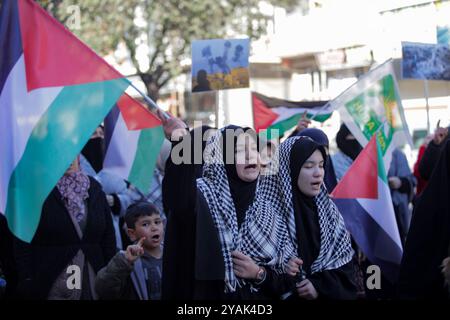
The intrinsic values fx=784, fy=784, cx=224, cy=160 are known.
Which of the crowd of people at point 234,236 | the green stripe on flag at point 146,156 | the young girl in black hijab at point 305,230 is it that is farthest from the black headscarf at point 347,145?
the young girl in black hijab at point 305,230

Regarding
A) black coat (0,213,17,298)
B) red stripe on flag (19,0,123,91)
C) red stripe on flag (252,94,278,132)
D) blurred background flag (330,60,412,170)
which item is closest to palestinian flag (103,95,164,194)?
red stripe on flag (19,0,123,91)

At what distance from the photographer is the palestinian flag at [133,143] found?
5.43 m

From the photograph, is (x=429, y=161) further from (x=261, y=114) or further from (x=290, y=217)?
(x=290, y=217)

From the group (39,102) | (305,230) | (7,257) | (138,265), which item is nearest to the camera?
(305,230)

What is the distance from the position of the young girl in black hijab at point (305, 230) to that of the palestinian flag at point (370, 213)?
4.83ft

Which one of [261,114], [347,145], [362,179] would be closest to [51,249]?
[362,179]

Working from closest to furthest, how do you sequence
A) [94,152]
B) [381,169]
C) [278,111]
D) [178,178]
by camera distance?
[178,178] → [381,169] → [94,152] → [278,111]

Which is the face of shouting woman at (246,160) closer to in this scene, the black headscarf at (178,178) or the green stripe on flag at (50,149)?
the black headscarf at (178,178)

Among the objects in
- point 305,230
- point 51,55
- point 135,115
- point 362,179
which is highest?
point 51,55

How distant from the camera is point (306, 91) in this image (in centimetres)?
2506

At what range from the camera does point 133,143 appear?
5.50 meters

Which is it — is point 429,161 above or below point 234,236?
above

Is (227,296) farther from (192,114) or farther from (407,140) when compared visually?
(192,114)

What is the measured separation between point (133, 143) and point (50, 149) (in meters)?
1.43
